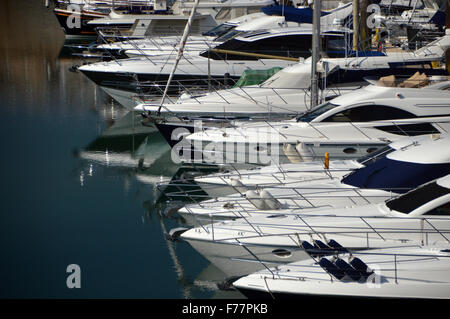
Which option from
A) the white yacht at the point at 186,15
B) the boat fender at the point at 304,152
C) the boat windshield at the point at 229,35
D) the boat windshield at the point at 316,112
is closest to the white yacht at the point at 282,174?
the boat fender at the point at 304,152

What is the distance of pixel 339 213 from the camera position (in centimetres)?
876

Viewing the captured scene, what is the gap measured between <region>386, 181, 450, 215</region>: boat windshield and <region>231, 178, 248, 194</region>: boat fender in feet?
7.69

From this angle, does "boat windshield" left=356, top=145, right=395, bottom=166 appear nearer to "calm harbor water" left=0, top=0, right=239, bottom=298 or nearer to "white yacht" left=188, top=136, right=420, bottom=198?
"white yacht" left=188, top=136, right=420, bottom=198

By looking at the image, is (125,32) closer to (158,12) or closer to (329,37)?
(158,12)

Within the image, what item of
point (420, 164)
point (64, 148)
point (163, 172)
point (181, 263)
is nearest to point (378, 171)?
point (420, 164)

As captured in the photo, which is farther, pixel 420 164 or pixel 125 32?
pixel 125 32

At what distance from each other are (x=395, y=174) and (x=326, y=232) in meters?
1.72

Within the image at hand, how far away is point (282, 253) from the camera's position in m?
8.38

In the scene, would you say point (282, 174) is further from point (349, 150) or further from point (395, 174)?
point (349, 150)

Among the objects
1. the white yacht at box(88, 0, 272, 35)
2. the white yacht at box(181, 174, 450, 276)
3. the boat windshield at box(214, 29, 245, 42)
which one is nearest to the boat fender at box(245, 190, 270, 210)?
the white yacht at box(181, 174, 450, 276)

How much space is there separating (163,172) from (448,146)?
6840 mm

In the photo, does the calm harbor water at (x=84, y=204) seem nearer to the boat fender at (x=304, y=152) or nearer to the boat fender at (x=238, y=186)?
the boat fender at (x=238, y=186)

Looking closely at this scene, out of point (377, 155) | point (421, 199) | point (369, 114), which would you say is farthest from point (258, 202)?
point (369, 114)

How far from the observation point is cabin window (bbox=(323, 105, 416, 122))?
13.0 m
